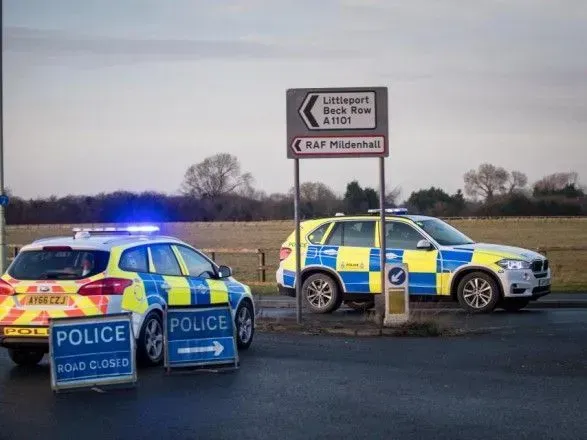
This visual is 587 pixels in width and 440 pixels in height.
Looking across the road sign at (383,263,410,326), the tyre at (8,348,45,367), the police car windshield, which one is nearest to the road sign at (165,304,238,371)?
the tyre at (8,348,45,367)

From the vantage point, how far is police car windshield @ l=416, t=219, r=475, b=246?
757 inches

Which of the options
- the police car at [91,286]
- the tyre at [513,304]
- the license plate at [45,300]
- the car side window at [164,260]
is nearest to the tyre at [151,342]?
the police car at [91,286]

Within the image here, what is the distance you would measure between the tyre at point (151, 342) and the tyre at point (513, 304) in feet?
27.7

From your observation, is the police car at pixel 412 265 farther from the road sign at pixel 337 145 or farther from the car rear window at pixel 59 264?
the car rear window at pixel 59 264

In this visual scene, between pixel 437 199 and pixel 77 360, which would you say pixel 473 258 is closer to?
pixel 77 360

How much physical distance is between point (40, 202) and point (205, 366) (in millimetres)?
16841

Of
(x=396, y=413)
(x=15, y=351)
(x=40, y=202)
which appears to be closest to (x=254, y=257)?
(x=40, y=202)

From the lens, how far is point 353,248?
19.3 meters

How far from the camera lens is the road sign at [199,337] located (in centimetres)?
1149

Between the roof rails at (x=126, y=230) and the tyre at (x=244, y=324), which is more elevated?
the roof rails at (x=126, y=230)

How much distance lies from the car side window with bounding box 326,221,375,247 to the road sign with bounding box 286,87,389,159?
10.0 ft

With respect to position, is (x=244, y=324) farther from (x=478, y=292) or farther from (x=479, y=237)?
(x=479, y=237)

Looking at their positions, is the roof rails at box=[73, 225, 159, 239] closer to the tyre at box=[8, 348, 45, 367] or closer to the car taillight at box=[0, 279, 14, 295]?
the car taillight at box=[0, 279, 14, 295]

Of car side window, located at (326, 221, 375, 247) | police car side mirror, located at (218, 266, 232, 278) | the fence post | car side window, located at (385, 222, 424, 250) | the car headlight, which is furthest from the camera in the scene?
the fence post
